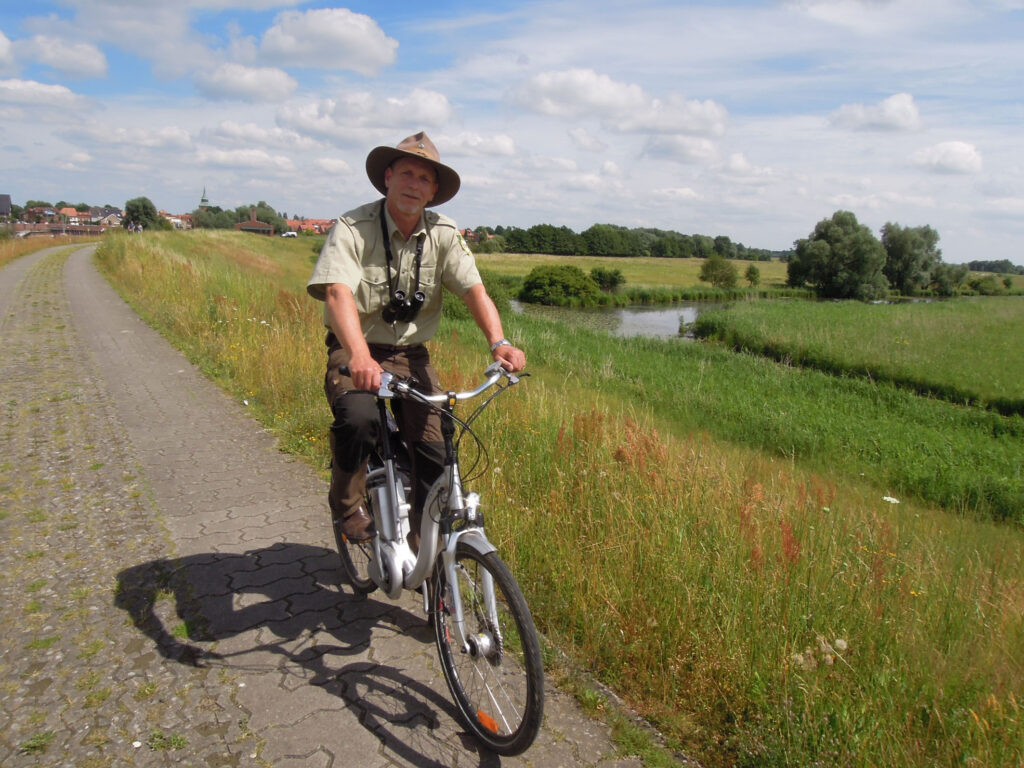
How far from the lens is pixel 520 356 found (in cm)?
283

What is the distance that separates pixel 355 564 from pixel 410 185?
2.01 meters

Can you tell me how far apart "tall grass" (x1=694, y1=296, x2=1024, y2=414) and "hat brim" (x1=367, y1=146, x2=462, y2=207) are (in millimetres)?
18226

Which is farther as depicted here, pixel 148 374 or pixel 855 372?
pixel 855 372

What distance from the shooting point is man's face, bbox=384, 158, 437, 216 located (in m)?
3.03

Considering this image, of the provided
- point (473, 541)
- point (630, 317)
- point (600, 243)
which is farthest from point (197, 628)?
point (600, 243)

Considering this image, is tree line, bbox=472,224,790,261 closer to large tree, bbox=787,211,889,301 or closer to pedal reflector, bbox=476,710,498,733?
large tree, bbox=787,211,889,301

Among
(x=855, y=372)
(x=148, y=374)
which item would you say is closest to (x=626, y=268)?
(x=855, y=372)

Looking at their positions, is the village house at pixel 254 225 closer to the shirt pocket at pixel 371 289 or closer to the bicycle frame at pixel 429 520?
the shirt pocket at pixel 371 289

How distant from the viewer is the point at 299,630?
3.33 meters

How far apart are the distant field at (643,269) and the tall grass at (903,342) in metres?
38.1

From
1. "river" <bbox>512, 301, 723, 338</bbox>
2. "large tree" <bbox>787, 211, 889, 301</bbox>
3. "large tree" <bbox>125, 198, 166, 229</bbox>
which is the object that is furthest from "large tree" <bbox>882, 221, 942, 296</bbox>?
"large tree" <bbox>125, 198, 166, 229</bbox>

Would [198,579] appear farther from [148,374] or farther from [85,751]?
[148,374]

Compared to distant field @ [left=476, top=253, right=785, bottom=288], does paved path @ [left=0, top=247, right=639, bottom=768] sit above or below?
below

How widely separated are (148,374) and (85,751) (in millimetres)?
7406
